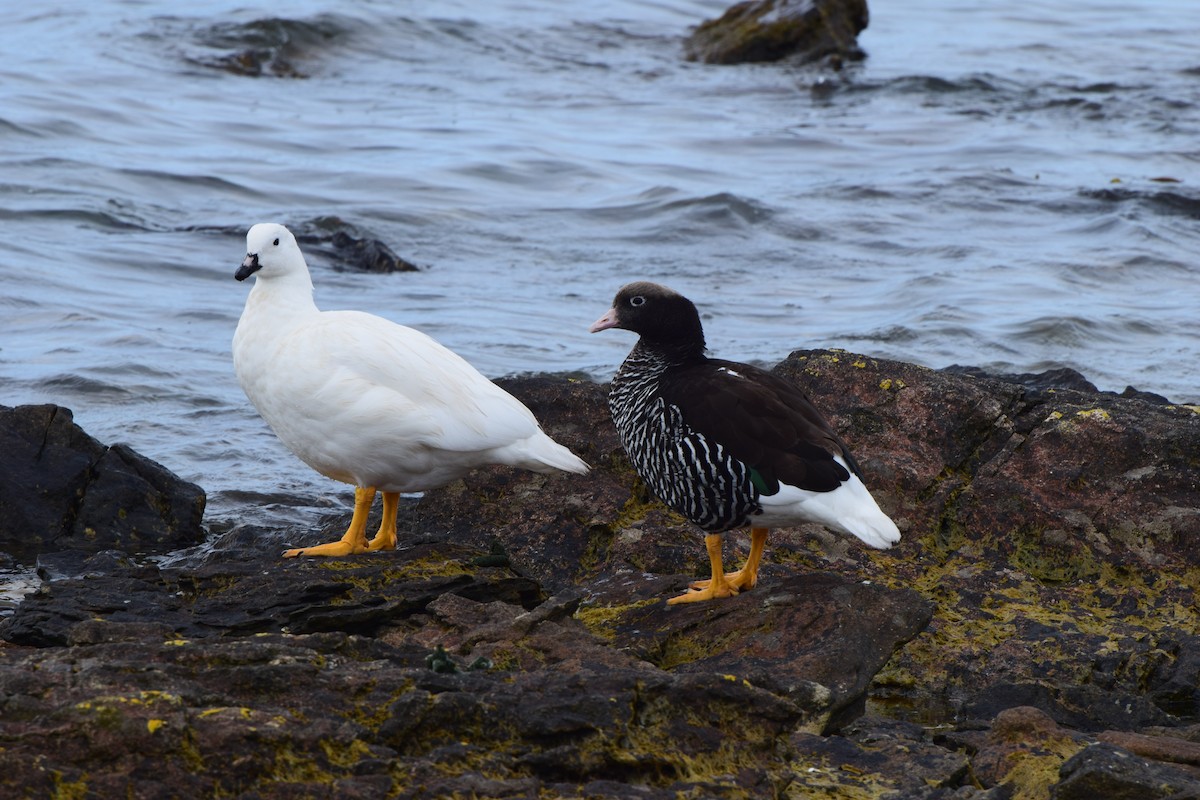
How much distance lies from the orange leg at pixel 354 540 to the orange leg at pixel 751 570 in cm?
167

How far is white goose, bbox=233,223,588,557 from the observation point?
6684 millimetres

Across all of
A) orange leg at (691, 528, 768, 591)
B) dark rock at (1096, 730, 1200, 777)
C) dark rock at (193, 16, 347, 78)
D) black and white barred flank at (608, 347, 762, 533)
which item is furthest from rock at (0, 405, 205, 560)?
dark rock at (193, 16, 347, 78)

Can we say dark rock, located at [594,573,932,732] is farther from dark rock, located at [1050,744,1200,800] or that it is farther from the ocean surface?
the ocean surface

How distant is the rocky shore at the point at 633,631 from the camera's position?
3723 mm

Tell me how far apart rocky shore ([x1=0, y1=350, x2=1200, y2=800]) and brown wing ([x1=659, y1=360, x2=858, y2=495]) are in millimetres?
448

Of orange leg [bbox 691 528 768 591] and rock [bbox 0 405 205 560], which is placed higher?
orange leg [bbox 691 528 768 591]

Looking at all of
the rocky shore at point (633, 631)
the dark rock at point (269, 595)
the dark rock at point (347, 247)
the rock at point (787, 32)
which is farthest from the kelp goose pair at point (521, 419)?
the rock at point (787, 32)

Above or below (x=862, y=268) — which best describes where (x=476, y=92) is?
above

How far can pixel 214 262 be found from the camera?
16375 millimetres

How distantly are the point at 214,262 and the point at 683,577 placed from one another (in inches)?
444

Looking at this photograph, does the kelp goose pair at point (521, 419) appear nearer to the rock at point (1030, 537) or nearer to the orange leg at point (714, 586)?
the orange leg at point (714, 586)

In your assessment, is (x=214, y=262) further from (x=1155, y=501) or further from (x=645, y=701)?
(x=645, y=701)

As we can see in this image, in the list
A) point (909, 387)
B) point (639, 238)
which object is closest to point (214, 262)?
point (639, 238)

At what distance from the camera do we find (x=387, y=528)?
23.2 feet
